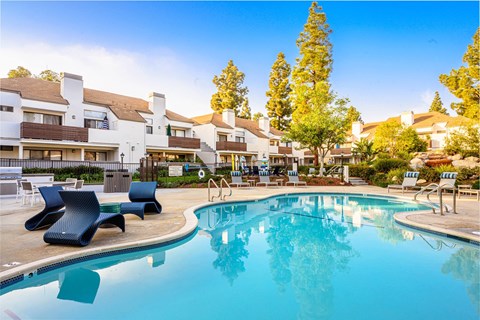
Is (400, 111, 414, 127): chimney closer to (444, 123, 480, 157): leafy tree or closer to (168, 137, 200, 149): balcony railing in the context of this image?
(444, 123, 480, 157): leafy tree

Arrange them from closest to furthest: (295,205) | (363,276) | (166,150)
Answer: (363,276) → (295,205) → (166,150)

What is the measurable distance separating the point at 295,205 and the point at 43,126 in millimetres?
19927

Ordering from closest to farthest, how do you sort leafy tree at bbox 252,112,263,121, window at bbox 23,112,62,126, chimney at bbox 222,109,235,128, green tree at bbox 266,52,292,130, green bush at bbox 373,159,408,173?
green bush at bbox 373,159,408,173, window at bbox 23,112,62,126, chimney at bbox 222,109,235,128, green tree at bbox 266,52,292,130, leafy tree at bbox 252,112,263,121

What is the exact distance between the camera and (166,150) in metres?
29.8

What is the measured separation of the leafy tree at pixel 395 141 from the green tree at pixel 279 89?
16.4 metres

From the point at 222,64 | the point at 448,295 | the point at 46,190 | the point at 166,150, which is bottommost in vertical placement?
the point at 448,295

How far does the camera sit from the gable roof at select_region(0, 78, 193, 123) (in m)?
22.3

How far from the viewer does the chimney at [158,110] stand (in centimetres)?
2956

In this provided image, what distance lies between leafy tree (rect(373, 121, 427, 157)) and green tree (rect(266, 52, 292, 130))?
16.4 metres

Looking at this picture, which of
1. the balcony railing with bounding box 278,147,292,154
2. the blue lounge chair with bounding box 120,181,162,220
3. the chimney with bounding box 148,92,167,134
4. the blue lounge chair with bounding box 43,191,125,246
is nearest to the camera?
the blue lounge chair with bounding box 43,191,125,246

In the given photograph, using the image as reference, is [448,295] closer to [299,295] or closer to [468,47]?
[299,295]

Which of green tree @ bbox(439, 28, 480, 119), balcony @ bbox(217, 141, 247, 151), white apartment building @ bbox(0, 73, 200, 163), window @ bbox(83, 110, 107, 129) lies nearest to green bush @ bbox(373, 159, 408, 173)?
green tree @ bbox(439, 28, 480, 119)

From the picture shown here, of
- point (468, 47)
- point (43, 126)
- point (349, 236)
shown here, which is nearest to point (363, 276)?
point (349, 236)

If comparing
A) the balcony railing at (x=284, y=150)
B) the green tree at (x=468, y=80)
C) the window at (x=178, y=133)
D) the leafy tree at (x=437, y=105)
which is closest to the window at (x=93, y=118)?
the window at (x=178, y=133)
